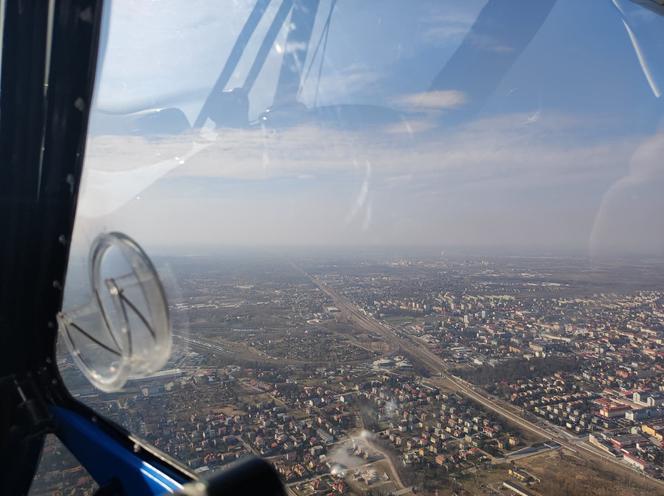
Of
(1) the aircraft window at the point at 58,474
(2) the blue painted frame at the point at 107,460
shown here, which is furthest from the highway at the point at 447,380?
(1) the aircraft window at the point at 58,474

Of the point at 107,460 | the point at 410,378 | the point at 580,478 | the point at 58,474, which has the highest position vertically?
the point at 410,378

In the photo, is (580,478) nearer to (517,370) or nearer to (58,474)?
(517,370)

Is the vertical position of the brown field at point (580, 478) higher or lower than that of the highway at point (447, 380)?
lower

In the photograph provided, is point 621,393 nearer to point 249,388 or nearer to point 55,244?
point 249,388

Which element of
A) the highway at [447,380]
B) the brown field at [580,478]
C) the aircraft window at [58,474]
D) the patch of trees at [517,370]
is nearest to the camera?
the brown field at [580,478]

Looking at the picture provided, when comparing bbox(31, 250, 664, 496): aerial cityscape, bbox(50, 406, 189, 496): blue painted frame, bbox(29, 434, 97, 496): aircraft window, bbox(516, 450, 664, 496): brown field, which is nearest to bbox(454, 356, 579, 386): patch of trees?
bbox(31, 250, 664, 496): aerial cityscape

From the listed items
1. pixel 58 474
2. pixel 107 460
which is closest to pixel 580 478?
pixel 107 460

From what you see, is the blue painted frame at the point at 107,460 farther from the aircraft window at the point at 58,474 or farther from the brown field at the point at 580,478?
the brown field at the point at 580,478

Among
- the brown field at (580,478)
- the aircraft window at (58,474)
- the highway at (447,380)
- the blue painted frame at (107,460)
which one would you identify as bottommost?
the aircraft window at (58,474)

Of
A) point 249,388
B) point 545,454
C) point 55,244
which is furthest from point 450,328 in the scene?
point 55,244
